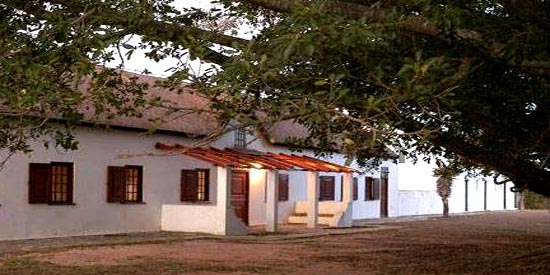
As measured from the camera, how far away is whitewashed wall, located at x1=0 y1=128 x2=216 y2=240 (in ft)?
67.4

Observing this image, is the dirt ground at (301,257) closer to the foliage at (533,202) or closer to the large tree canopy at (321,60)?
the large tree canopy at (321,60)

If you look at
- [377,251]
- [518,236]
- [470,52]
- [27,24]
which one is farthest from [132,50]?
[518,236]

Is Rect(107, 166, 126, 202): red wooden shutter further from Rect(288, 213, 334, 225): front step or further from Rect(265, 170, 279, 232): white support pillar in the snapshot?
Rect(288, 213, 334, 225): front step

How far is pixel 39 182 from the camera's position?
2127cm

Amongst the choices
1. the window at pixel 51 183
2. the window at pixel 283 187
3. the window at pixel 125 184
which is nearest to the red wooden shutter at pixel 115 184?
the window at pixel 125 184

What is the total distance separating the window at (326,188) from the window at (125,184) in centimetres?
1036

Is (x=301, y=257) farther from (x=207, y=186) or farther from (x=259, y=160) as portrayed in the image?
(x=207, y=186)

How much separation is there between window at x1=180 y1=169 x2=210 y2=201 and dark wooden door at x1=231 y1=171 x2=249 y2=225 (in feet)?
3.60

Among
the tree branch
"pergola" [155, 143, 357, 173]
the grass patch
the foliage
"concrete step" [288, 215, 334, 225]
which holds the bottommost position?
the grass patch

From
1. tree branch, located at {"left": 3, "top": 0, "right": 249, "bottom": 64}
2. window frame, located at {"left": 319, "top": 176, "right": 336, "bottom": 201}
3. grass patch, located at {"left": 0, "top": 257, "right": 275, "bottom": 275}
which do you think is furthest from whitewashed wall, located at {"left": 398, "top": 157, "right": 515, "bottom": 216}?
tree branch, located at {"left": 3, "top": 0, "right": 249, "bottom": 64}

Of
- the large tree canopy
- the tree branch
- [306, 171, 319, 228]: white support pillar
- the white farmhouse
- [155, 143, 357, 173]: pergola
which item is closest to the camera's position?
the large tree canopy

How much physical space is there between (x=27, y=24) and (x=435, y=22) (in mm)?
4579

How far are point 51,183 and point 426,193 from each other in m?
27.0

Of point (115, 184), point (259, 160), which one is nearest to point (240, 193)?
point (259, 160)
